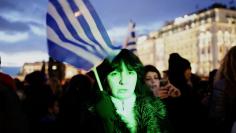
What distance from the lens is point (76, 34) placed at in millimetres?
3096

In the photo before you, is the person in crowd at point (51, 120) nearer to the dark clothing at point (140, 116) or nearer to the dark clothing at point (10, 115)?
the dark clothing at point (10, 115)

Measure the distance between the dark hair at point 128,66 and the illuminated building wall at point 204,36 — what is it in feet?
281

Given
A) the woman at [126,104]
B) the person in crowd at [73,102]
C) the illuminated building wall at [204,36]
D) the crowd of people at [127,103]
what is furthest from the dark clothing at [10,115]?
the illuminated building wall at [204,36]

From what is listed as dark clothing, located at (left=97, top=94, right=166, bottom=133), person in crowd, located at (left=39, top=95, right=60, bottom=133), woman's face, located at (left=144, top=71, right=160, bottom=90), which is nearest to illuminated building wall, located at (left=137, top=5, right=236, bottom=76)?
person in crowd, located at (left=39, top=95, right=60, bottom=133)

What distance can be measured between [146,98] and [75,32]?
Answer: 75cm

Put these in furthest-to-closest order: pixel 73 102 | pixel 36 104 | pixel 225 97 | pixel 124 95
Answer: pixel 36 104, pixel 73 102, pixel 225 97, pixel 124 95

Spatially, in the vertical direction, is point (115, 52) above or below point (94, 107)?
above

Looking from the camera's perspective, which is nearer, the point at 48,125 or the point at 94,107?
the point at 94,107

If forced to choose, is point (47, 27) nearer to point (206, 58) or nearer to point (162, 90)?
point (162, 90)

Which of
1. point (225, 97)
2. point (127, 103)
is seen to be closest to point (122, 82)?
point (127, 103)

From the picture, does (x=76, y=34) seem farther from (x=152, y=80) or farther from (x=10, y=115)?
(x=152, y=80)

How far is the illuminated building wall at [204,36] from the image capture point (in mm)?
92625

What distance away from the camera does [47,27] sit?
305cm

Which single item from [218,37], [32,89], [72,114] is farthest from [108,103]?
[218,37]
